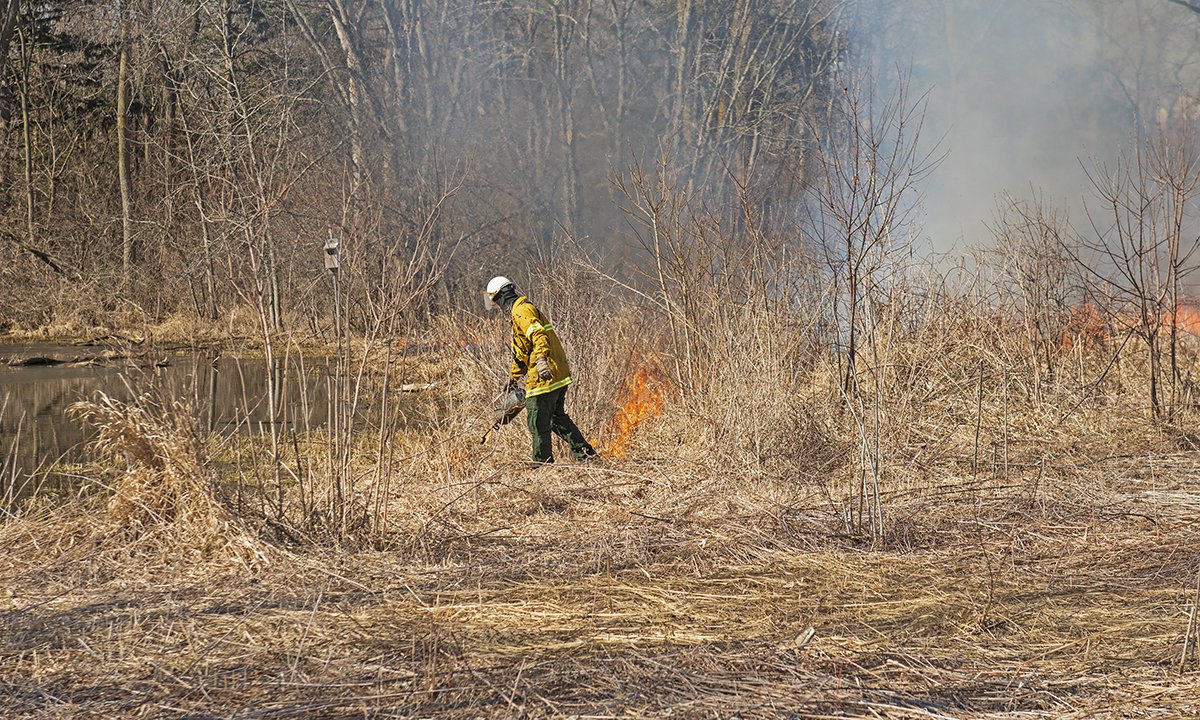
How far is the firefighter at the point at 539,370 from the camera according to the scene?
31.0 ft

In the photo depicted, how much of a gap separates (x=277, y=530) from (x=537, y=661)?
2.42 m

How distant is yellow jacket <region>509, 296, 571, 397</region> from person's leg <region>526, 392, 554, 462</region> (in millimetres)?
69

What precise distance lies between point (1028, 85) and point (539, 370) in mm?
15106

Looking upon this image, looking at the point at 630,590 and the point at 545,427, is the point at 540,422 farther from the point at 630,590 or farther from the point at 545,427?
the point at 630,590

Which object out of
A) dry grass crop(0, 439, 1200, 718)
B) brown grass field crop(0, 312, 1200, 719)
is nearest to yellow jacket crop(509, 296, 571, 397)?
brown grass field crop(0, 312, 1200, 719)

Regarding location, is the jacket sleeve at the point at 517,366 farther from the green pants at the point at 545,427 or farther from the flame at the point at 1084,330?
the flame at the point at 1084,330

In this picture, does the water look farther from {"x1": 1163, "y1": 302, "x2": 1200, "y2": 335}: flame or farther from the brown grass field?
{"x1": 1163, "y1": 302, "x2": 1200, "y2": 335}: flame

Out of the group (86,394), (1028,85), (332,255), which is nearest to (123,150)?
(86,394)

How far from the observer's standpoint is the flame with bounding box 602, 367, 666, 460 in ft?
36.4

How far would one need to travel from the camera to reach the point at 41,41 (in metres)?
28.2

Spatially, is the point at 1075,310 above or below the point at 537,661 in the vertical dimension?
above

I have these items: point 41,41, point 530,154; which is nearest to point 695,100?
point 530,154

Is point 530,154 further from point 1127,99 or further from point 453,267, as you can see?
point 1127,99

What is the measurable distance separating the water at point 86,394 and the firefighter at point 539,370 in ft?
5.13
